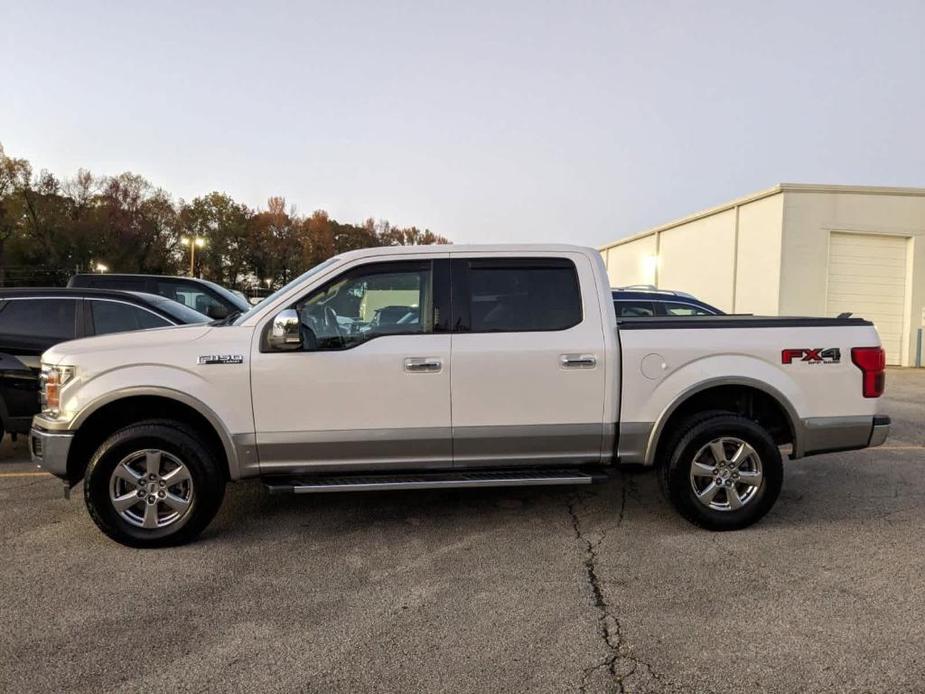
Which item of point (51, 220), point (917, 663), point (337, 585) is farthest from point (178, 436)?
point (51, 220)

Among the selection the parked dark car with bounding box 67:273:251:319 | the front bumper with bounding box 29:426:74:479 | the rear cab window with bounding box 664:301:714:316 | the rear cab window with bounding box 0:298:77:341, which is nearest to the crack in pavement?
the front bumper with bounding box 29:426:74:479

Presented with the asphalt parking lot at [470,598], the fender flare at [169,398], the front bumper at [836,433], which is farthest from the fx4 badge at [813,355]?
the fender flare at [169,398]

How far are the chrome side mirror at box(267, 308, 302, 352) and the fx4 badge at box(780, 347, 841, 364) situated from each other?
3359 mm

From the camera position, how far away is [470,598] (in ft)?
11.3

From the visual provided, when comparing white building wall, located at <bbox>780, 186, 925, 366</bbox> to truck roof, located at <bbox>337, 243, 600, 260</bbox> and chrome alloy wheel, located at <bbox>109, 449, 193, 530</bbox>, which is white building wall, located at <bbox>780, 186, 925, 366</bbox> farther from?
chrome alloy wheel, located at <bbox>109, 449, 193, 530</bbox>

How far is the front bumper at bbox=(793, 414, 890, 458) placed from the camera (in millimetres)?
4441

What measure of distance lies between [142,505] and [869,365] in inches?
202

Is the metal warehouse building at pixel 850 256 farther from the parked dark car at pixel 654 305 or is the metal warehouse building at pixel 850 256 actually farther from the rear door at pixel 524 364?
the rear door at pixel 524 364

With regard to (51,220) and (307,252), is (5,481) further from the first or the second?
(307,252)

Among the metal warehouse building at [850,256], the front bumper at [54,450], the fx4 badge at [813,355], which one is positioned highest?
the metal warehouse building at [850,256]

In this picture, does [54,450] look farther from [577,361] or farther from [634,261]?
[634,261]

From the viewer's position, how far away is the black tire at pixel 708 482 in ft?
14.2

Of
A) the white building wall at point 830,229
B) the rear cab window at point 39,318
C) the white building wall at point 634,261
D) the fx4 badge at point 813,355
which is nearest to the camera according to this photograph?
the fx4 badge at point 813,355

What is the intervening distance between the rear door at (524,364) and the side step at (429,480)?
83 mm
